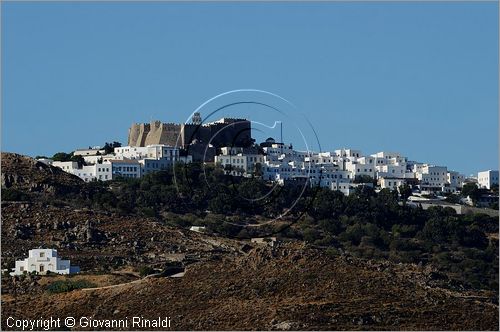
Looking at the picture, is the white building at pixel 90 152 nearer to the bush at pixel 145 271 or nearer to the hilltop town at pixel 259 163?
the hilltop town at pixel 259 163

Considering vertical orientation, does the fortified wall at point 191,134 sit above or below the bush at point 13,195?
above

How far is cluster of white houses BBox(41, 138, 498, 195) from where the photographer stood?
10019 cm

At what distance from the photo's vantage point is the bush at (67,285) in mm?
57438

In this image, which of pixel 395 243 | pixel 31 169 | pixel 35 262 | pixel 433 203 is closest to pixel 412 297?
pixel 35 262

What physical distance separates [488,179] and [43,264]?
163 feet

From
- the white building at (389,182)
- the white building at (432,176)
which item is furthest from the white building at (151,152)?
the white building at (432,176)

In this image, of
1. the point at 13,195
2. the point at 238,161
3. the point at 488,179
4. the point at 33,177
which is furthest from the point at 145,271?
the point at 488,179

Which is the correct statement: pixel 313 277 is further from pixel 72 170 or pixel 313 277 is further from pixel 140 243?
pixel 72 170

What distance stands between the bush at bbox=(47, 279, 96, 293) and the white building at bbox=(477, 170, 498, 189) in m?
53.3

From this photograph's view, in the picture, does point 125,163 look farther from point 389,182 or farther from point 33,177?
point 33,177

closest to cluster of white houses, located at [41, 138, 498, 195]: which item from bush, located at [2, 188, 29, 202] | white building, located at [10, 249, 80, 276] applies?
bush, located at [2, 188, 29, 202]

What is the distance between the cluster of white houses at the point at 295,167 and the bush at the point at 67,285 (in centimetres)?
3458

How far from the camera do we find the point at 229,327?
166ft

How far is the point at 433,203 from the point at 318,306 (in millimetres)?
47896
